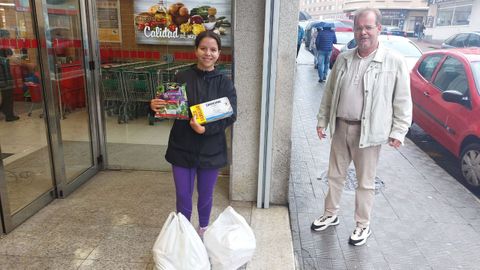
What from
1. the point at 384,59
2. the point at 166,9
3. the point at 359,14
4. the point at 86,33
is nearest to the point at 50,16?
the point at 86,33

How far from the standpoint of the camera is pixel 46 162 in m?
3.91

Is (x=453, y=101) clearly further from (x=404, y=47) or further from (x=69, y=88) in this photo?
(x=69, y=88)

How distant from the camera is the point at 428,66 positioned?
21.7 feet

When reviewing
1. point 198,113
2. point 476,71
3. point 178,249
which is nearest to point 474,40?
point 476,71

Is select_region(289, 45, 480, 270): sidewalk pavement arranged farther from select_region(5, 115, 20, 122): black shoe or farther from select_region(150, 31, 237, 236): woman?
select_region(5, 115, 20, 122): black shoe

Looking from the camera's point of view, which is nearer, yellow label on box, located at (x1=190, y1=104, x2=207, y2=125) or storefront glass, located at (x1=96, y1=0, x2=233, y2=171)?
yellow label on box, located at (x1=190, y1=104, x2=207, y2=125)

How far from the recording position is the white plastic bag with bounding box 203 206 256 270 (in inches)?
101

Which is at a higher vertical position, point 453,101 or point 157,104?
point 157,104

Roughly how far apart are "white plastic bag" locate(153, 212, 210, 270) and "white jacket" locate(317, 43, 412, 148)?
1511 millimetres

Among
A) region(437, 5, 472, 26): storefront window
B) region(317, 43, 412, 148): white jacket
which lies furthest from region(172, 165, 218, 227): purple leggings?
region(437, 5, 472, 26): storefront window

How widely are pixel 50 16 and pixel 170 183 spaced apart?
2125 mm

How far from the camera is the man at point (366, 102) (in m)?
2.93

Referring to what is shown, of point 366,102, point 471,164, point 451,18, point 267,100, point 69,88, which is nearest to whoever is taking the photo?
point 366,102

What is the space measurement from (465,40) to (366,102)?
11380 millimetres
